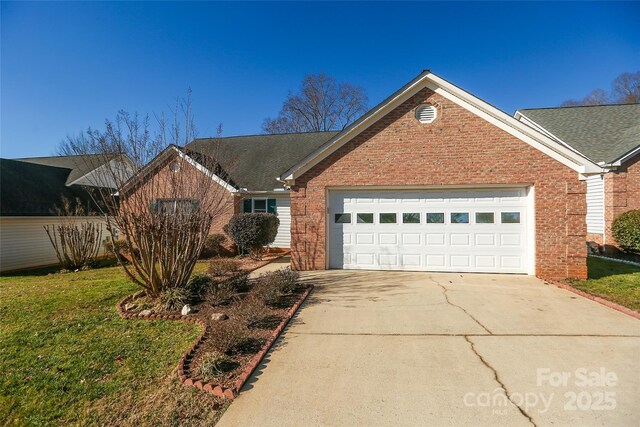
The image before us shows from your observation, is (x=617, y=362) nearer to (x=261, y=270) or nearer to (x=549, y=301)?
(x=549, y=301)

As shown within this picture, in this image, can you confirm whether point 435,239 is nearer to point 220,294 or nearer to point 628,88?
point 220,294

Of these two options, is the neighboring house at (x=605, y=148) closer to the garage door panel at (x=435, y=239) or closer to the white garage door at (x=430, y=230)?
the white garage door at (x=430, y=230)

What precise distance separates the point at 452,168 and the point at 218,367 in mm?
7811

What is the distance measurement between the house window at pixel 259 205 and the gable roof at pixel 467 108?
585cm

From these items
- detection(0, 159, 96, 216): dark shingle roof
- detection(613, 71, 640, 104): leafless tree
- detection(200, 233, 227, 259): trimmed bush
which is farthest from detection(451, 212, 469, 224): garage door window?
detection(613, 71, 640, 104): leafless tree

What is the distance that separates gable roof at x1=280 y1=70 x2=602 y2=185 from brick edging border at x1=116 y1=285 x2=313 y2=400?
4702 mm

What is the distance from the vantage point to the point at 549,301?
649 cm

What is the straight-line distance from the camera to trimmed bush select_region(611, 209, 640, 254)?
11500 mm

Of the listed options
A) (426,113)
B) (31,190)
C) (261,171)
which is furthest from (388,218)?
(31,190)

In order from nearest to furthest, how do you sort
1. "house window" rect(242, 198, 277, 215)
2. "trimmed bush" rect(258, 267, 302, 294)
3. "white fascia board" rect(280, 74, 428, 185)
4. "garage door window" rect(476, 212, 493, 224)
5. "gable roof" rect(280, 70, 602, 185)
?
"trimmed bush" rect(258, 267, 302, 294) → "gable roof" rect(280, 70, 602, 185) → "garage door window" rect(476, 212, 493, 224) → "white fascia board" rect(280, 74, 428, 185) → "house window" rect(242, 198, 277, 215)

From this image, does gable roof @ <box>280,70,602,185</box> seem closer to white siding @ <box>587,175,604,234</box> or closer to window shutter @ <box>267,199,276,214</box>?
window shutter @ <box>267,199,276,214</box>

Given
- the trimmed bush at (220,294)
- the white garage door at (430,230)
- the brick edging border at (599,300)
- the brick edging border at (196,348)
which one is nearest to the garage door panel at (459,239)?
the white garage door at (430,230)

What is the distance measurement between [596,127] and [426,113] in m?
12.8

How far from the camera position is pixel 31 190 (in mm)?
14773
